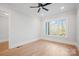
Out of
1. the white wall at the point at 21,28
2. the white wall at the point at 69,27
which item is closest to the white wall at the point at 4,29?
the white wall at the point at 21,28

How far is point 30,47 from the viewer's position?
1.89m

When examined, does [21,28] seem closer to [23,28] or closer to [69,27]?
[23,28]

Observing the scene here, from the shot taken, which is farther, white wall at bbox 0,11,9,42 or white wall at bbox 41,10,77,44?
white wall at bbox 0,11,9,42

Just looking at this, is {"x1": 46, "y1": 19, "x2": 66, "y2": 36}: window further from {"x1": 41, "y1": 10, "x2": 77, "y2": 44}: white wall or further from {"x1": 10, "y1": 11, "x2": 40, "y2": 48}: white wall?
{"x1": 10, "y1": 11, "x2": 40, "y2": 48}: white wall

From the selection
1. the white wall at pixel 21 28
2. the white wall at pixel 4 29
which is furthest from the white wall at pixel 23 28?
the white wall at pixel 4 29

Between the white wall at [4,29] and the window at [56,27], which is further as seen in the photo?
the white wall at [4,29]

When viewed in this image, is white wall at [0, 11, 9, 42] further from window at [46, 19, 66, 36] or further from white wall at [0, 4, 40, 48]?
window at [46, 19, 66, 36]

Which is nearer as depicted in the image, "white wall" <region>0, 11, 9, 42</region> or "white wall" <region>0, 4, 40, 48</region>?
"white wall" <region>0, 4, 40, 48</region>

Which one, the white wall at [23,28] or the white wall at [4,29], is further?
the white wall at [4,29]

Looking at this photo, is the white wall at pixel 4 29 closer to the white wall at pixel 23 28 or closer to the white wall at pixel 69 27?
the white wall at pixel 23 28

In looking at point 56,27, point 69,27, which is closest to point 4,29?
point 56,27

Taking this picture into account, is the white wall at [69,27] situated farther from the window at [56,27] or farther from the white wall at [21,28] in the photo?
the white wall at [21,28]

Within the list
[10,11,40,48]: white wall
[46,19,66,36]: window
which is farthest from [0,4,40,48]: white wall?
[46,19,66,36]: window

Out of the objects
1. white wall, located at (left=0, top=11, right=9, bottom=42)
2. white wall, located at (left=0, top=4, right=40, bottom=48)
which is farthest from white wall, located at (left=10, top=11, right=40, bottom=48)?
white wall, located at (left=0, top=11, right=9, bottom=42)
